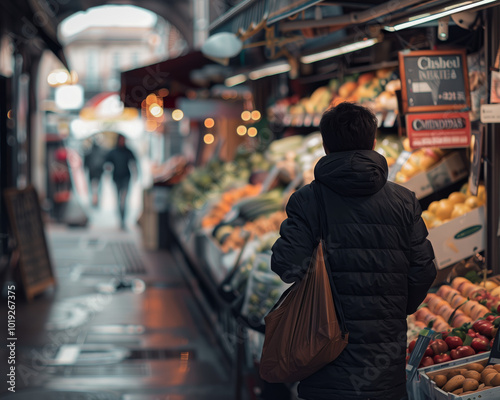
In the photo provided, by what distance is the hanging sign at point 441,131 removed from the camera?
419 cm

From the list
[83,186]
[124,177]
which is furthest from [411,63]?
[83,186]

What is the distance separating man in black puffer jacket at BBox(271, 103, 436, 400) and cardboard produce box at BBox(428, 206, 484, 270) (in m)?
1.31

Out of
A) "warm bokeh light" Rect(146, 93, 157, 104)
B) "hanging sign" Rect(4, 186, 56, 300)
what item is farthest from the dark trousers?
"hanging sign" Rect(4, 186, 56, 300)

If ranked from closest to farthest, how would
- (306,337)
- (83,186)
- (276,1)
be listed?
(306,337) → (276,1) → (83,186)

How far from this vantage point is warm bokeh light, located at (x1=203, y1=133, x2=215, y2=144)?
12985 mm

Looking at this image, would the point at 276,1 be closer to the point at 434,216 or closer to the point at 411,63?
the point at 411,63

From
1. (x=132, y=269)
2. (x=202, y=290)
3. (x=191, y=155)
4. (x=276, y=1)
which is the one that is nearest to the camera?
(x=276, y=1)

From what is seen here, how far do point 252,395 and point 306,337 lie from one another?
245 centimetres

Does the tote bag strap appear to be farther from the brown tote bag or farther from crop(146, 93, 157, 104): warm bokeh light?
crop(146, 93, 157, 104): warm bokeh light

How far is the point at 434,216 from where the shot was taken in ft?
14.4

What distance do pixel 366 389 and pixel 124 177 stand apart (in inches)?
529

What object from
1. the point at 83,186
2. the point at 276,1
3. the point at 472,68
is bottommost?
the point at 83,186

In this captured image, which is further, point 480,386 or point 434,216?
point 434,216

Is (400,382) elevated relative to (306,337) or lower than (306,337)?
lower
